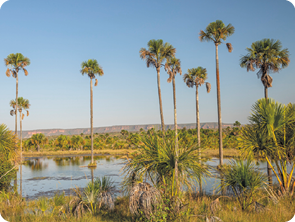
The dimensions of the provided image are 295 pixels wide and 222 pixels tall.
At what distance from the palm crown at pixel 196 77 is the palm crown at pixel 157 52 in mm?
9601

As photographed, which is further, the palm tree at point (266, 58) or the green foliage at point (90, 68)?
the green foliage at point (90, 68)

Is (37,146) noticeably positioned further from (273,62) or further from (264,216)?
(264,216)

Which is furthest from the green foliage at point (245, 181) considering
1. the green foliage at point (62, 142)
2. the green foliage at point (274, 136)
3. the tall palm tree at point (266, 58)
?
the green foliage at point (62, 142)

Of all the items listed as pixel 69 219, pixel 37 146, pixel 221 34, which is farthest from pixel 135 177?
pixel 37 146

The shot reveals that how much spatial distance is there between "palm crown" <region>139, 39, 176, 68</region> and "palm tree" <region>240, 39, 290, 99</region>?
38.6 feet

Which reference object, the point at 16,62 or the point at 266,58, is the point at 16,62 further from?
the point at 266,58

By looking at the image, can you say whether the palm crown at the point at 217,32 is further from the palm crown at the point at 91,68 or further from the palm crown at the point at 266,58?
the palm crown at the point at 91,68

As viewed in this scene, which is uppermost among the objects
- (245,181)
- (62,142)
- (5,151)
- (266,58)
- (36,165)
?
(266,58)

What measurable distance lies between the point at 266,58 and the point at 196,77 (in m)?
19.2

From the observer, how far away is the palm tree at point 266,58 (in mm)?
18219

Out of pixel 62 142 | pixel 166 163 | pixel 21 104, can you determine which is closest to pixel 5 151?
pixel 166 163

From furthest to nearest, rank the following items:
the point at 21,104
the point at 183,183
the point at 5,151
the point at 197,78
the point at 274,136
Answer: the point at 21,104 < the point at 197,78 < the point at 5,151 < the point at 274,136 < the point at 183,183

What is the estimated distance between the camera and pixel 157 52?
29328 mm

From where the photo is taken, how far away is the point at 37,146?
69750 millimetres
